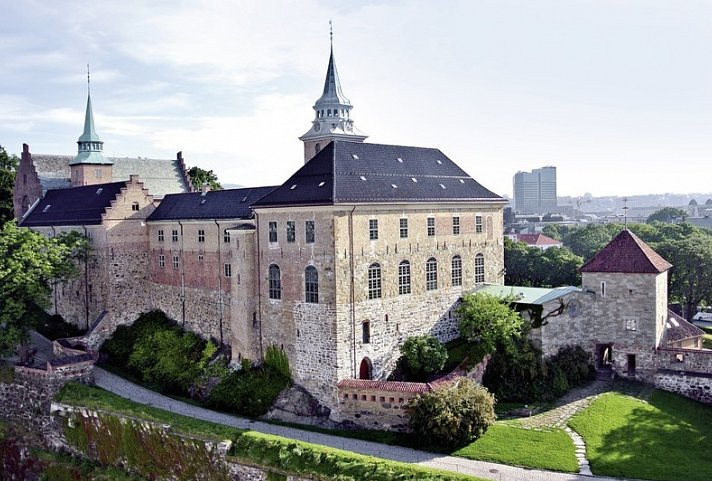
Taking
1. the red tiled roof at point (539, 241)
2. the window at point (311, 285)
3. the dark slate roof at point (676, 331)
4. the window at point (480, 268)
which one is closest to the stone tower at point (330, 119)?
the window at point (480, 268)

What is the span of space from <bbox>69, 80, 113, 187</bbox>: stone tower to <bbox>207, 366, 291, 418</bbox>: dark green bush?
31.2 meters

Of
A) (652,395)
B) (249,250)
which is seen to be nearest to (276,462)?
(249,250)

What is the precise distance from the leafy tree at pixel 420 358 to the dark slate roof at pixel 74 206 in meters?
25.4

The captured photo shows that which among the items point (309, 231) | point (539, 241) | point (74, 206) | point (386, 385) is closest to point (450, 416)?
point (386, 385)

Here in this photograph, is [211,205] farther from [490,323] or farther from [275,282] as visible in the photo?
[490,323]

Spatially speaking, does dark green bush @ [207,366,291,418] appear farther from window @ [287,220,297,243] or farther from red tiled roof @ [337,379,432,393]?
window @ [287,220,297,243]

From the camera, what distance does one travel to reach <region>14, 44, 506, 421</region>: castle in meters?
36.8

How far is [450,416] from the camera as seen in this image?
31.8m

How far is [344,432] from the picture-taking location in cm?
3478

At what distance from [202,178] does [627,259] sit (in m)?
45.9

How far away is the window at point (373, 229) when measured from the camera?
38.0m

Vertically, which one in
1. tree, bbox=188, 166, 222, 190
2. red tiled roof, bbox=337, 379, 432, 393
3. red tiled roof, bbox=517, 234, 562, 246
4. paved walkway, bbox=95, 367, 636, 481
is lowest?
paved walkway, bbox=95, 367, 636, 481

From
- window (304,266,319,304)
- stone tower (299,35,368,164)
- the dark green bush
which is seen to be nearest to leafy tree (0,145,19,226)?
stone tower (299,35,368,164)

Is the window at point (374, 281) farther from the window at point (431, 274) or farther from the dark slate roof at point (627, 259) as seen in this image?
the dark slate roof at point (627, 259)
